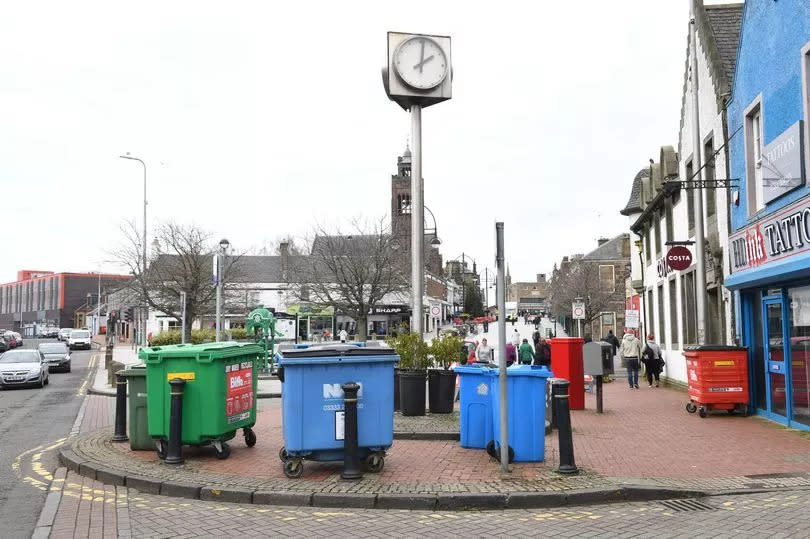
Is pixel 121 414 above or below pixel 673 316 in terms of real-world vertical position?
below

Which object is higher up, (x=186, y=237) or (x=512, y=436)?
(x=186, y=237)

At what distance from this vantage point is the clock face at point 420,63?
42.2 ft

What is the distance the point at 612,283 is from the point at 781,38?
54.3 metres

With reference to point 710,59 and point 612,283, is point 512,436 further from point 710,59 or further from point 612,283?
point 612,283

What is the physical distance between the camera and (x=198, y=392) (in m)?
8.62

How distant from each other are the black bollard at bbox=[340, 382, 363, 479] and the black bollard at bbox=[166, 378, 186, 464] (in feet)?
7.14

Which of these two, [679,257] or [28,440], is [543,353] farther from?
[28,440]

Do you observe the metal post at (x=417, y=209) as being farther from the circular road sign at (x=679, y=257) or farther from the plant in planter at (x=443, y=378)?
the circular road sign at (x=679, y=257)

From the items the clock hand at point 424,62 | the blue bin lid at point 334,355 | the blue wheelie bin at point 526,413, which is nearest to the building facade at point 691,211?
the clock hand at point 424,62

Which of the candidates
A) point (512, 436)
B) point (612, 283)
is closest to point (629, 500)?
point (512, 436)

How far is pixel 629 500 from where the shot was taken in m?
6.97

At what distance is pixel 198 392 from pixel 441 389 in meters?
4.89

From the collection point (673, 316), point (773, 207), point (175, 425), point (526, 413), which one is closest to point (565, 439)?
point (526, 413)

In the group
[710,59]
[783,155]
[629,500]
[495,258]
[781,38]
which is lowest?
[629,500]
